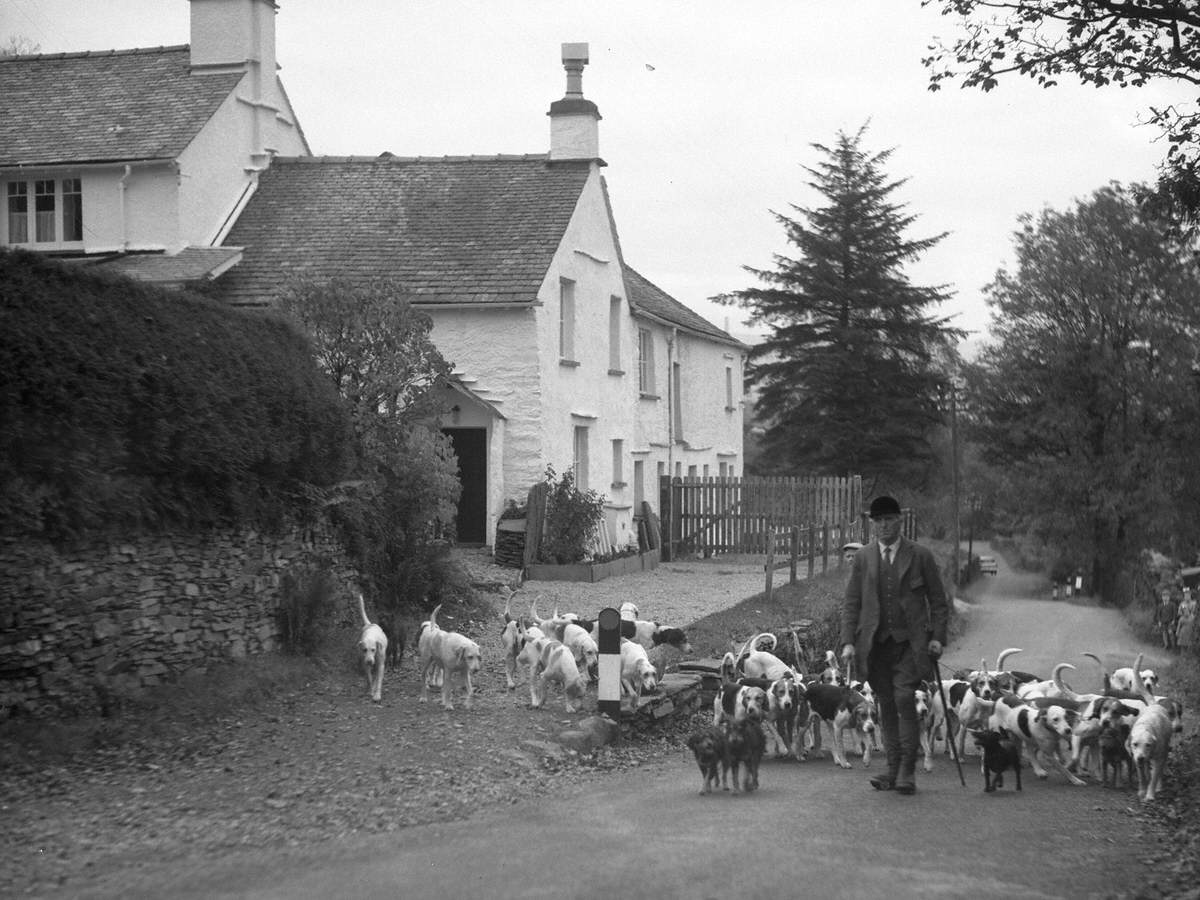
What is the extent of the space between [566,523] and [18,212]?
11.8m

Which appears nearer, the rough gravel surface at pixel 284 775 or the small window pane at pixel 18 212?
the rough gravel surface at pixel 284 775

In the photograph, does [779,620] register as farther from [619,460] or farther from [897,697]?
[619,460]

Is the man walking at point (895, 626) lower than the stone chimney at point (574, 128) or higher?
lower

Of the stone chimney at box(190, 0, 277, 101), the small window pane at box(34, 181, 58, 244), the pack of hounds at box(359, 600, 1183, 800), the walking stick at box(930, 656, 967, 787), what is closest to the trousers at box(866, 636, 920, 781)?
the walking stick at box(930, 656, 967, 787)

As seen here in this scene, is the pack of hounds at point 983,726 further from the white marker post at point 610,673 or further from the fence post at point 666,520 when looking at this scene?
the fence post at point 666,520

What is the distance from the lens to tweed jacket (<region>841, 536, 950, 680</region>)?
991 centimetres

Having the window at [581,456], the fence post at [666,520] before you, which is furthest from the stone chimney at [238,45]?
the fence post at [666,520]

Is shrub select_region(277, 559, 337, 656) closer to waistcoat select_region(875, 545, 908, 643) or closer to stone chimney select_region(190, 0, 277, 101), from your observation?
waistcoat select_region(875, 545, 908, 643)

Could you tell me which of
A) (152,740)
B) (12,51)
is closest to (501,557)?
(152,740)

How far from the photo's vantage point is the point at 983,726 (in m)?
12.2

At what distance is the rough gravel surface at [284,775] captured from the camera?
26.0ft

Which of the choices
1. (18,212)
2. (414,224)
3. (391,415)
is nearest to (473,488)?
(414,224)

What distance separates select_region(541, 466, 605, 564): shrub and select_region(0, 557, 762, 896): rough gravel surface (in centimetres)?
1060

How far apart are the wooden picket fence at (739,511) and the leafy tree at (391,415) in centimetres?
1450
